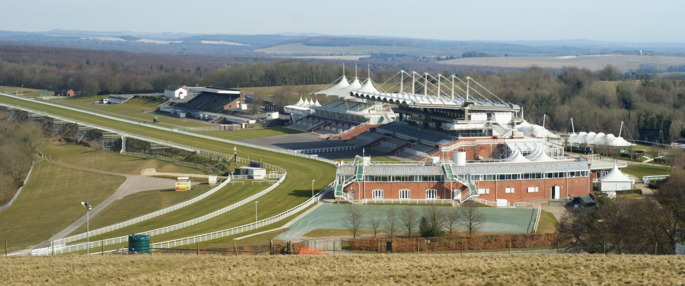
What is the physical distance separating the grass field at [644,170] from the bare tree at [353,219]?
30272 millimetres

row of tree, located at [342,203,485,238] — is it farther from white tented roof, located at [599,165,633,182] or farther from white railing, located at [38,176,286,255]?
white tented roof, located at [599,165,633,182]

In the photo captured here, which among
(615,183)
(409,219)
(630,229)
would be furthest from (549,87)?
(630,229)

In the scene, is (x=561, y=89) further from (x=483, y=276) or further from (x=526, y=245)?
(x=483, y=276)

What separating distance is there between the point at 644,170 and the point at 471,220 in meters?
34.2

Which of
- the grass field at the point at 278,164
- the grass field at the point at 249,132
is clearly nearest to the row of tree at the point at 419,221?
Result: the grass field at the point at 278,164

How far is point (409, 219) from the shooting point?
4822 cm

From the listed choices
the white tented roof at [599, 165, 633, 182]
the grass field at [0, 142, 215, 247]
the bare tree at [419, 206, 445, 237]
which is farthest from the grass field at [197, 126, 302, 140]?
the bare tree at [419, 206, 445, 237]

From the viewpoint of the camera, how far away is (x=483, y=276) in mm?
30078

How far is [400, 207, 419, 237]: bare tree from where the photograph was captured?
157ft

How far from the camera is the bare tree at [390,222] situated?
47875 millimetres

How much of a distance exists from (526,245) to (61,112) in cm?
8888

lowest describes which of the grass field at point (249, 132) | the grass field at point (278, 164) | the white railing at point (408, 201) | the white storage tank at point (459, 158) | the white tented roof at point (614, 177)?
the grass field at point (249, 132)

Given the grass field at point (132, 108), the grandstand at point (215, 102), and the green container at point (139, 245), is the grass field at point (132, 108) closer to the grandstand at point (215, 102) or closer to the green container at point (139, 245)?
the grandstand at point (215, 102)

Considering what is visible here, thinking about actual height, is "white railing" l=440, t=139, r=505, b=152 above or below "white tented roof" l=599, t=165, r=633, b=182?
above
